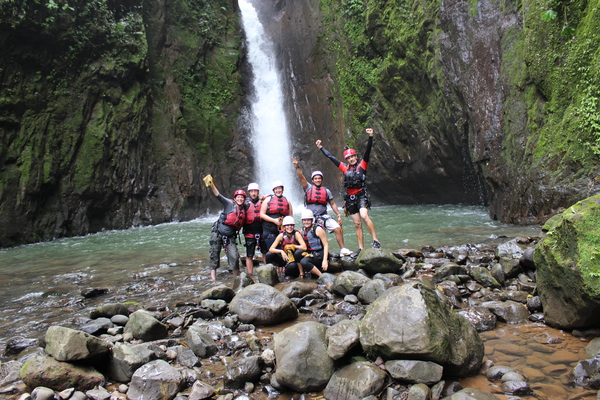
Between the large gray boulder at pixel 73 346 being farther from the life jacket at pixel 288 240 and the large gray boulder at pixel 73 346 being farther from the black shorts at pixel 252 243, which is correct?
the black shorts at pixel 252 243

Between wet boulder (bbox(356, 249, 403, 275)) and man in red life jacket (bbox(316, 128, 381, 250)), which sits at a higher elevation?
man in red life jacket (bbox(316, 128, 381, 250))

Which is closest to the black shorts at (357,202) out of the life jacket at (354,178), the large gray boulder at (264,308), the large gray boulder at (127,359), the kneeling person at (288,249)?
the life jacket at (354,178)

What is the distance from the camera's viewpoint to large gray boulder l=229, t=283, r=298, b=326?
4703 mm

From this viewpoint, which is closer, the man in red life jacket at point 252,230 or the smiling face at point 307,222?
the smiling face at point 307,222

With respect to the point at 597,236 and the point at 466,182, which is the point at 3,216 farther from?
the point at 466,182

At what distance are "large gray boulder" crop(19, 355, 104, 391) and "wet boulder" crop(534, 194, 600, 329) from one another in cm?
427

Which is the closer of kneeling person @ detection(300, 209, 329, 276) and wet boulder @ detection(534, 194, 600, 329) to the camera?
wet boulder @ detection(534, 194, 600, 329)

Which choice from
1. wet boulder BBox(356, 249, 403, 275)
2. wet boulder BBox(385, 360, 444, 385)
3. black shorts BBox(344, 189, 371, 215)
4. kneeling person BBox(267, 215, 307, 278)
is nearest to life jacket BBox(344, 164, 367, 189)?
black shorts BBox(344, 189, 371, 215)

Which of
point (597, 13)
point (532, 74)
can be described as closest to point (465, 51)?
point (532, 74)

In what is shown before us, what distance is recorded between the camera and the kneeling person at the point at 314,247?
6938 millimetres

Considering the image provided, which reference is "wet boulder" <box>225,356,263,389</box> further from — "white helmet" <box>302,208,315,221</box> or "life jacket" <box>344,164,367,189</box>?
"life jacket" <box>344,164,367,189</box>

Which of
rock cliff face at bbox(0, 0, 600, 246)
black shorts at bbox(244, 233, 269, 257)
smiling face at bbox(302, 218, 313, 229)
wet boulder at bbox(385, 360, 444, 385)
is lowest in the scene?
wet boulder at bbox(385, 360, 444, 385)

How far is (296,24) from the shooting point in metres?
25.9

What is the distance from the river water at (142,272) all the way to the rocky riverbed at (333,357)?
58 millimetres
